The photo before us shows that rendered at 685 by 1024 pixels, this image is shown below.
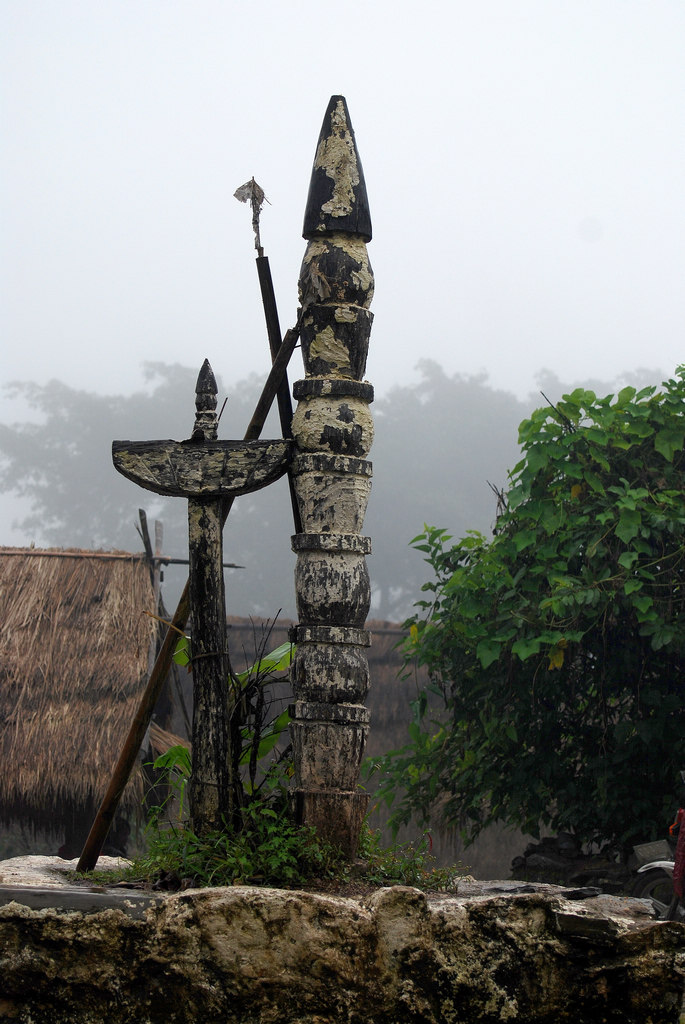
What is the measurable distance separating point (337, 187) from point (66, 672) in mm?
5643

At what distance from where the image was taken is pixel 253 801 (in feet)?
14.4

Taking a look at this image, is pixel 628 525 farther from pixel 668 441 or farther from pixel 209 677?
pixel 209 677

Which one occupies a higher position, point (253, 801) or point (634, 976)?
point (253, 801)

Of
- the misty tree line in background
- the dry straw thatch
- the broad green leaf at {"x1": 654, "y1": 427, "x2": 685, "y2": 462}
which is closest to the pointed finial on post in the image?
the broad green leaf at {"x1": 654, "y1": 427, "x2": 685, "y2": 462}

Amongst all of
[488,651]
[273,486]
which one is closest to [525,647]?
[488,651]

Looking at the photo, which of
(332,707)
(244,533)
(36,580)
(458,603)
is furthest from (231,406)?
(332,707)

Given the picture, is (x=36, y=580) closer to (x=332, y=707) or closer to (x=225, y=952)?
(x=332, y=707)

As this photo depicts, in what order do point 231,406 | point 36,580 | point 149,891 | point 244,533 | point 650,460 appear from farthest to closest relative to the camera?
point 231,406
point 244,533
point 36,580
point 650,460
point 149,891

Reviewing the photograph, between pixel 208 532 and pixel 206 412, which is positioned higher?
pixel 206 412

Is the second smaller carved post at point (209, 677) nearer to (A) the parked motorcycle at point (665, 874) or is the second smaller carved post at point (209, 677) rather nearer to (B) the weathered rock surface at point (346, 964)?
(B) the weathered rock surface at point (346, 964)

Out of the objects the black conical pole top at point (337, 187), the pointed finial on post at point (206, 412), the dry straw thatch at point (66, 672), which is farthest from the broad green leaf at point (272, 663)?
the dry straw thatch at point (66, 672)

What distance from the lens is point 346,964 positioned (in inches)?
138

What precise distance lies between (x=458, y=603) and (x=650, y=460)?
1.66 m

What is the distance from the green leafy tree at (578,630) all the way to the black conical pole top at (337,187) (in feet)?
9.53
